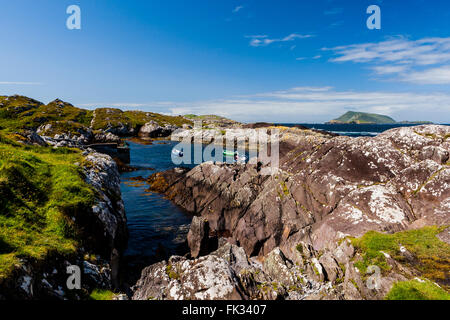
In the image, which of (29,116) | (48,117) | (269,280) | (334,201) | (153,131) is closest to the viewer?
(269,280)

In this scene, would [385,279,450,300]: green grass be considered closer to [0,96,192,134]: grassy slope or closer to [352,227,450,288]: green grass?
[352,227,450,288]: green grass

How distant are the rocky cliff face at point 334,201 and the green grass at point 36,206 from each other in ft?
20.0

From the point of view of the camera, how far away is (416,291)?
9.28 metres

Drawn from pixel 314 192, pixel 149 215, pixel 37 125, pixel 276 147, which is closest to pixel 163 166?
pixel 149 215

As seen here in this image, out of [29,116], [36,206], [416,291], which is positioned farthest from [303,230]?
[29,116]

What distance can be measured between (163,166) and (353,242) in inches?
2394

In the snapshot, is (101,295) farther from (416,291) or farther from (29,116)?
(29,116)

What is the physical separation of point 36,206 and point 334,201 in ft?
75.5

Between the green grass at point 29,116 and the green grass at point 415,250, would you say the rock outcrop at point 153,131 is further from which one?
the green grass at point 415,250

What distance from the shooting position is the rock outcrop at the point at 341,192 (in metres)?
16.9

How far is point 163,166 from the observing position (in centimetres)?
6812

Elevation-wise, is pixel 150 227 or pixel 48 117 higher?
pixel 48 117

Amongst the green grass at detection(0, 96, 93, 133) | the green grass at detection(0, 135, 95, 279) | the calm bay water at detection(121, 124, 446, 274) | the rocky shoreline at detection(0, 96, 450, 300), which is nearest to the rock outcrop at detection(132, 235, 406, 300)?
the rocky shoreline at detection(0, 96, 450, 300)
